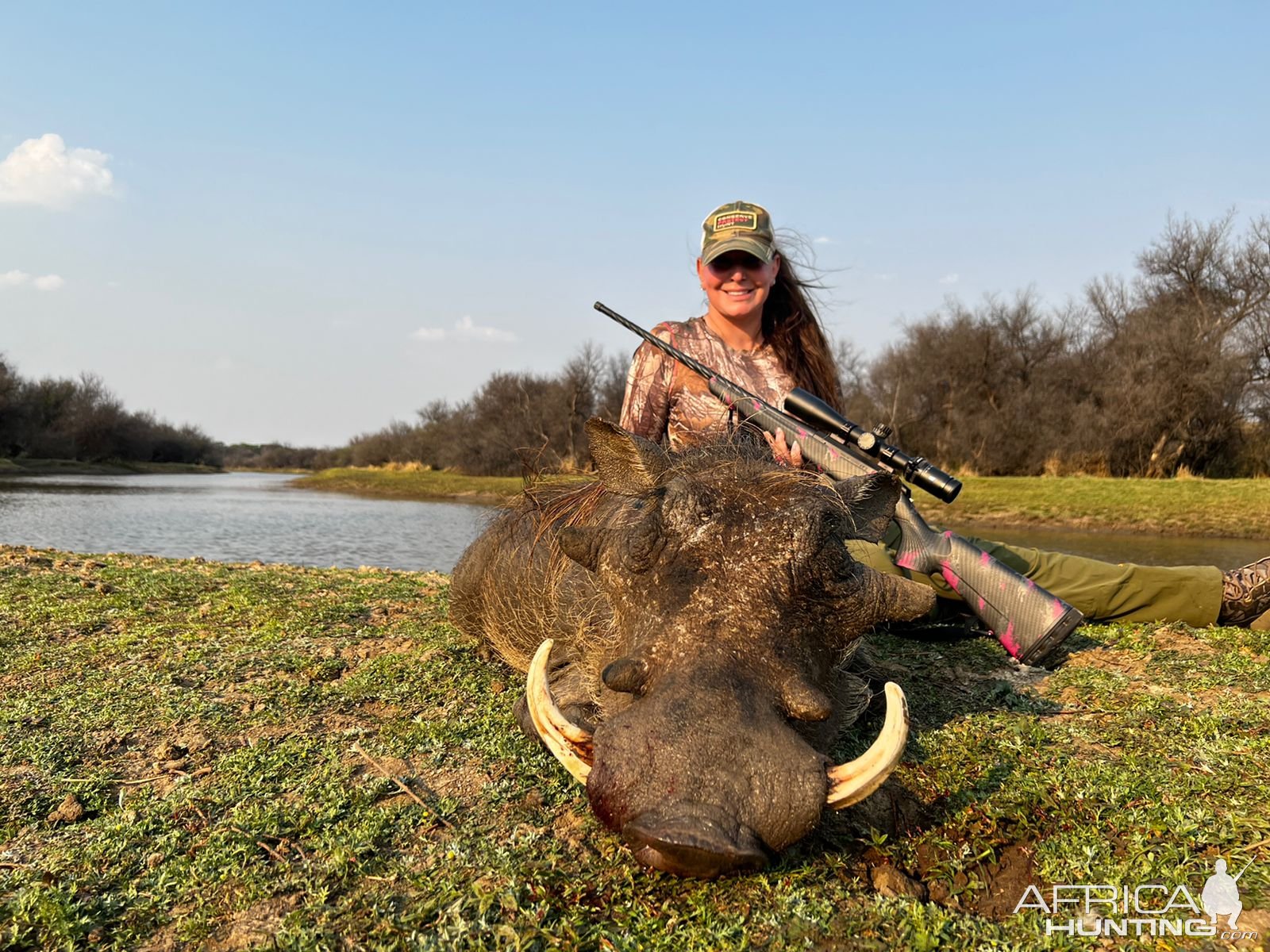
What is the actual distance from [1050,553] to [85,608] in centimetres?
604

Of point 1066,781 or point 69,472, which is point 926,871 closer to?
point 1066,781

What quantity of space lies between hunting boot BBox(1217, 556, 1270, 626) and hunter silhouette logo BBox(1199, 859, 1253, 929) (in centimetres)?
347

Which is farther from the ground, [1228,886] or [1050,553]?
[1050,553]

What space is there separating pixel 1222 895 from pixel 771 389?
3.36 metres

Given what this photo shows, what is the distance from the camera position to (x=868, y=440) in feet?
14.1

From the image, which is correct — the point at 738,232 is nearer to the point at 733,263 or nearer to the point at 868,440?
Answer: the point at 733,263

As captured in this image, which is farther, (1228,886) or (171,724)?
(171,724)

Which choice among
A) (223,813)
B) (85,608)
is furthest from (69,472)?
(223,813)

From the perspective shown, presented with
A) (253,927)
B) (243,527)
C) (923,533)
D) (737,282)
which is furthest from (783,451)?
(243,527)

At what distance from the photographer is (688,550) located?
2.31 meters

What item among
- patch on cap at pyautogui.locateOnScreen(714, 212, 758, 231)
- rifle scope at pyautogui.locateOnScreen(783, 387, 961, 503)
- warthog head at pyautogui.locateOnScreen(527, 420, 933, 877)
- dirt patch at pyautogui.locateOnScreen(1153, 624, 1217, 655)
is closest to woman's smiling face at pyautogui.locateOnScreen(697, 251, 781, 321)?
patch on cap at pyautogui.locateOnScreen(714, 212, 758, 231)

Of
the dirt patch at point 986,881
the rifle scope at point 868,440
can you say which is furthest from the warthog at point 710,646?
the rifle scope at point 868,440

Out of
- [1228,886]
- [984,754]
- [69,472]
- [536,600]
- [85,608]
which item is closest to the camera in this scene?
[1228,886]

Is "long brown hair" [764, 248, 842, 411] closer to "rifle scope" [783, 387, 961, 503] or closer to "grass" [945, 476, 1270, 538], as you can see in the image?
"rifle scope" [783, 387, 961, 503]
